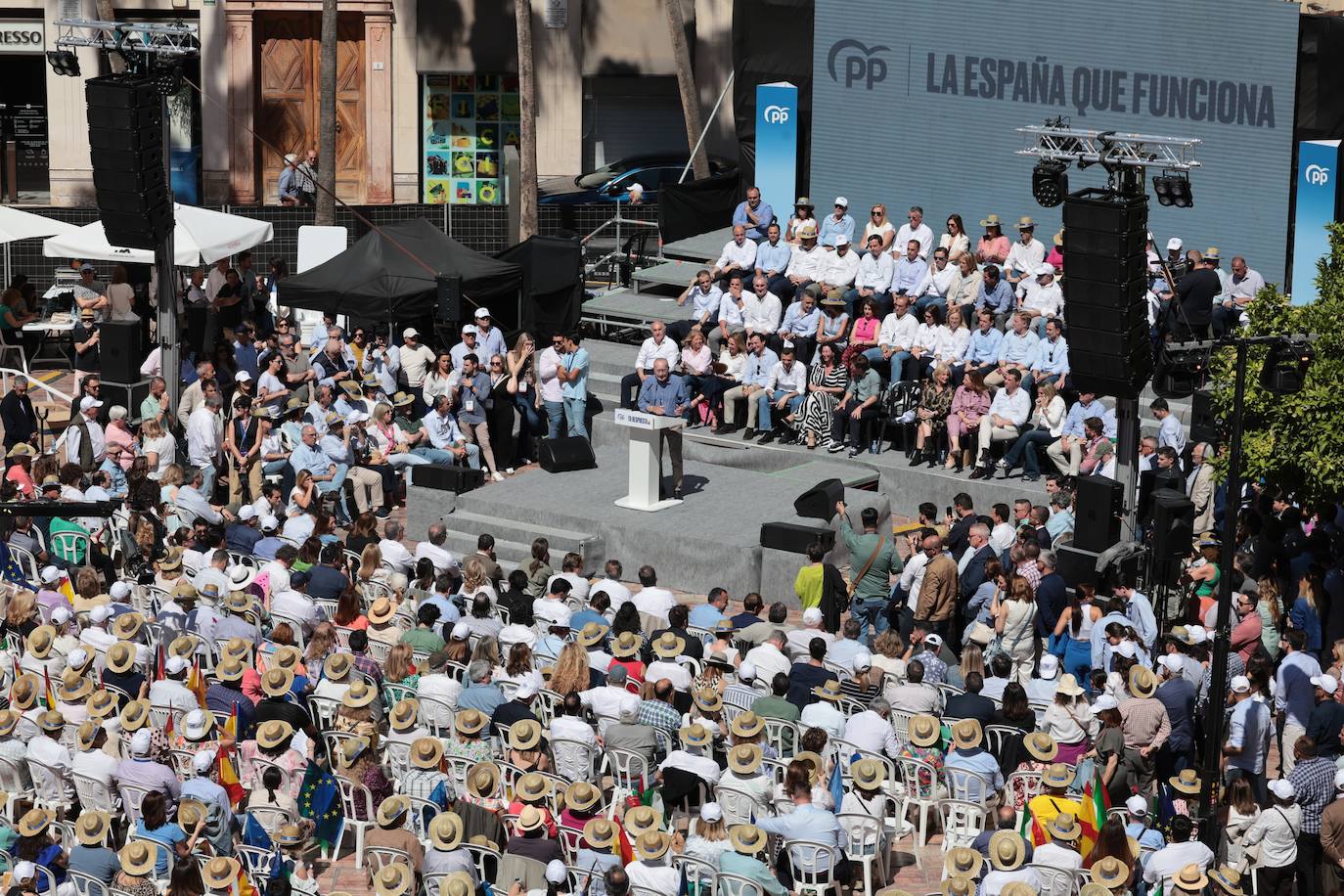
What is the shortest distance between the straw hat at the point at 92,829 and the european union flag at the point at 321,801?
172 cm

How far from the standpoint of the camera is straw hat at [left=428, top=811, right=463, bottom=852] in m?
12.6

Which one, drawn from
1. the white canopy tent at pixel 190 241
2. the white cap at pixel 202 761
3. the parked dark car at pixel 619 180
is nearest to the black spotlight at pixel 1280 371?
the white cap at pixel 202 761

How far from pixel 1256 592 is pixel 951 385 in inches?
237

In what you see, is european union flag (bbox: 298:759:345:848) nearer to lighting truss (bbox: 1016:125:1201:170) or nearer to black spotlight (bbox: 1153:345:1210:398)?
black spotlight (bbox: 1153:345:1210:398)

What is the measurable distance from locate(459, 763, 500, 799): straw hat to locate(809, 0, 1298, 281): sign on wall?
13.3 m

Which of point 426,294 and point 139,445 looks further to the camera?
point 426,294

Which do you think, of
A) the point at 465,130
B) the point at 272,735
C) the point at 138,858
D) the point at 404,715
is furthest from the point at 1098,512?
the point at 465,130

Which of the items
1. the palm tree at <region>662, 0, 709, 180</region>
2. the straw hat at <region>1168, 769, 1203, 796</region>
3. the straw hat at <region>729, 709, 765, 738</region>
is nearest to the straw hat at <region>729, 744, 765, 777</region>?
the straw hat at <region>729, 709, 765, 738</region>

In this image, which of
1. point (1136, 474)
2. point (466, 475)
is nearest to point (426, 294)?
point (466, 475)

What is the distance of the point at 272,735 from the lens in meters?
14.3

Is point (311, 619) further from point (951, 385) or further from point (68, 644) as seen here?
point (951, 385)

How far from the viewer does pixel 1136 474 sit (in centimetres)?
1955

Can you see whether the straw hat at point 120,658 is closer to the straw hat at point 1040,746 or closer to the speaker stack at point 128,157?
the straw hat at point 1040,746

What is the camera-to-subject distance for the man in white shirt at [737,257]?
25797mm
